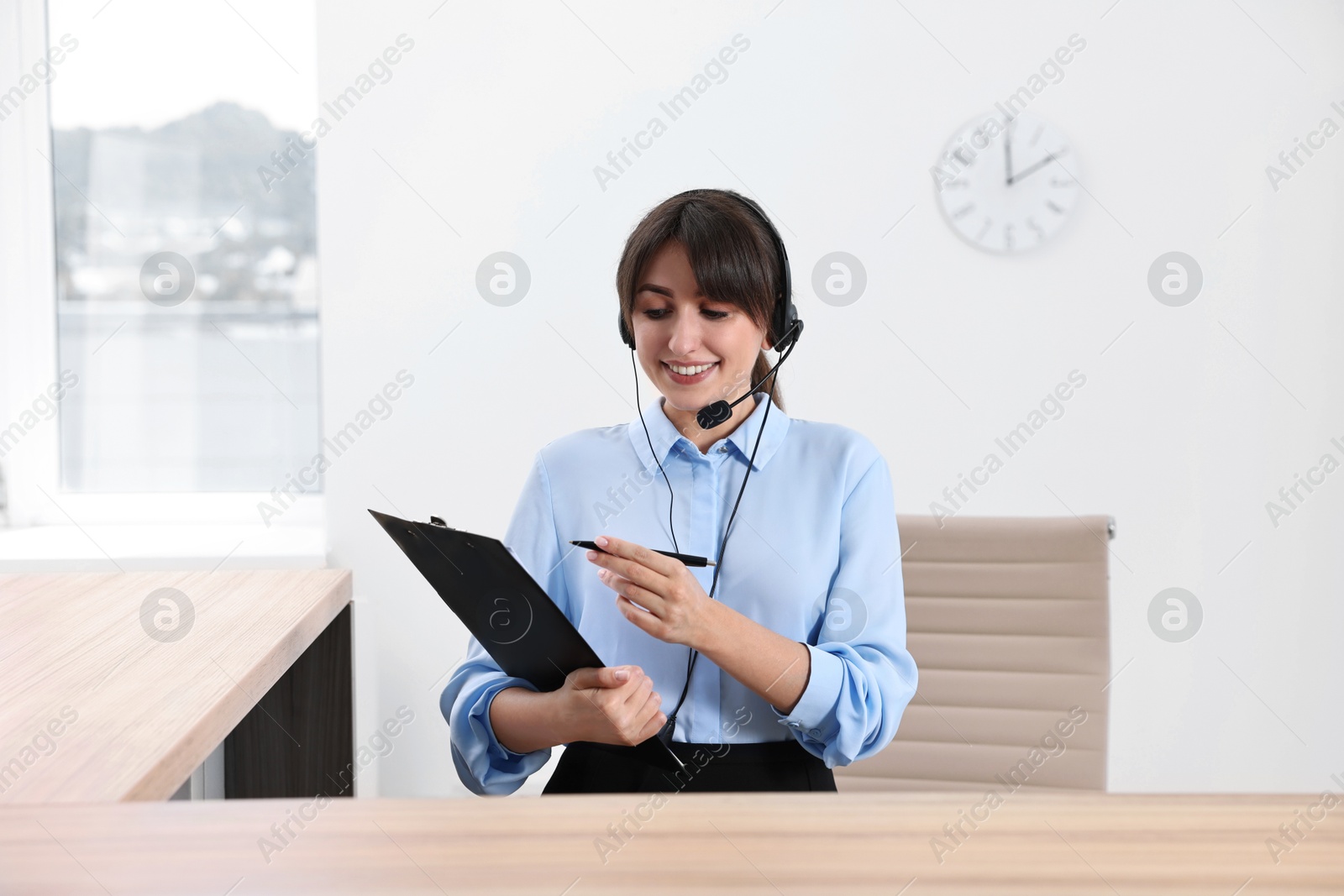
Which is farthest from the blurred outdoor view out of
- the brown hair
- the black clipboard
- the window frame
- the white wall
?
the black clipboard

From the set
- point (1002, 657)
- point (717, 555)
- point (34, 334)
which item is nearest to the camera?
point (717, 555)

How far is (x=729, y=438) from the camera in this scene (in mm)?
1323

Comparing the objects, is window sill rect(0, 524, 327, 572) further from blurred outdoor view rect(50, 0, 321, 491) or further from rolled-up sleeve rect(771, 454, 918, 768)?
rolled-up sleeve rect(771, 454, 918, 768)

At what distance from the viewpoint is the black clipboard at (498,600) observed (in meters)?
0.90

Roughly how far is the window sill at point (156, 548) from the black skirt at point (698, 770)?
4.27ft

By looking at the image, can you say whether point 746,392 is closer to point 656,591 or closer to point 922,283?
point 656,591

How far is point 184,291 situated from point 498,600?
221 cm

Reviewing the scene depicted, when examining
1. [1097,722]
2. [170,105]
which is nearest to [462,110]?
[170,105]

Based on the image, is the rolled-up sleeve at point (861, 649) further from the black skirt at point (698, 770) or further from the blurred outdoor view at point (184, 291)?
the blurred outdoor view at point (184, 291)

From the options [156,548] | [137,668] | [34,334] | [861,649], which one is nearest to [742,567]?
[861,649]

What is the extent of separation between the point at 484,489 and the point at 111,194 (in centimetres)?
133

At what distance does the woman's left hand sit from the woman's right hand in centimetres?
6

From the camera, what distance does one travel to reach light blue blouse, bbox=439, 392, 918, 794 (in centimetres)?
118

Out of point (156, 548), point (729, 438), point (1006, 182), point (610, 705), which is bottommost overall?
point (156, 548)
